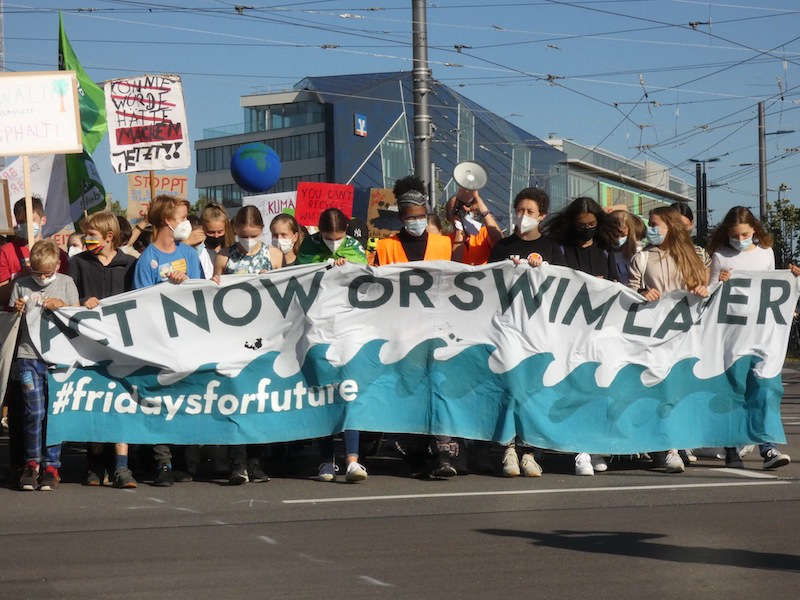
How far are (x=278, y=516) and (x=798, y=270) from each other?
438 centimetres

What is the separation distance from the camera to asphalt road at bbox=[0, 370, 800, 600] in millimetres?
5633

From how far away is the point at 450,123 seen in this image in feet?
304

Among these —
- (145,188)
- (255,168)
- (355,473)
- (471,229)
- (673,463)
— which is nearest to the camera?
(355,473)

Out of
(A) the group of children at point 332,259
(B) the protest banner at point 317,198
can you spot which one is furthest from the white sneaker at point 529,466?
(B) the protest banner at point 317,198

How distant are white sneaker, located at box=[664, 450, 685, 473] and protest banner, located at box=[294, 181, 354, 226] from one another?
12.5 meters

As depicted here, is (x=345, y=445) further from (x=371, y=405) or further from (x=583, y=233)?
(x=583, y=233)

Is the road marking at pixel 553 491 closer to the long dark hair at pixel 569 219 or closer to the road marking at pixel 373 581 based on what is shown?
the long dark hair at pixel 569 219

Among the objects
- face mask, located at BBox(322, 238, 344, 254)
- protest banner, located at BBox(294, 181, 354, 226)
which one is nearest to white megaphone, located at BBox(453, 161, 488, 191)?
face mask, located at BBox(322, 238, 344, 254)

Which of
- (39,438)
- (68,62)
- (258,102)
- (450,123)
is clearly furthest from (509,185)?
(39,438)

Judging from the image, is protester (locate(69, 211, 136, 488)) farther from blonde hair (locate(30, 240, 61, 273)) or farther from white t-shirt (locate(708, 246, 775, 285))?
white t-shirt (locate(708, 246, 775, 285))

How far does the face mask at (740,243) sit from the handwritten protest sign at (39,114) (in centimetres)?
519

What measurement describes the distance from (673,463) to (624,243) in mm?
1790

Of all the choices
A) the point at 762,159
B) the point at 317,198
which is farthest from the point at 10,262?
the point at 762,159

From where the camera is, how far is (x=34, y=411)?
29.2 feet
